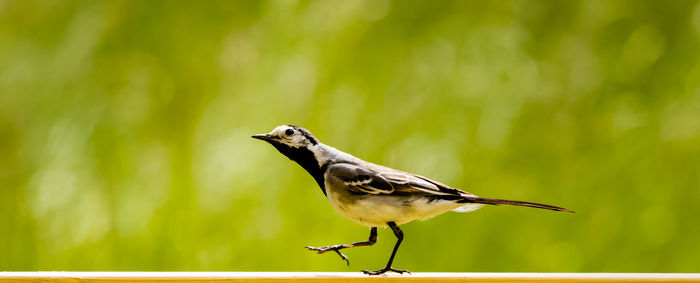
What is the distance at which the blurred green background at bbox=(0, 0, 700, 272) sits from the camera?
74.1 inches

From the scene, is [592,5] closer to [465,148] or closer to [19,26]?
[465,148]

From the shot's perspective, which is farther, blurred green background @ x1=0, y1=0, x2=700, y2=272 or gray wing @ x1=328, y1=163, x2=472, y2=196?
blurred green background @ x1=0, y1=0, x2=700, y2=272

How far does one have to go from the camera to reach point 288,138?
4.58 ft

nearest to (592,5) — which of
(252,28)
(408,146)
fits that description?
(408,146)

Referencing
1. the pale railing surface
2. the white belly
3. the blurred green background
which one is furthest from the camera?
the blurred green background

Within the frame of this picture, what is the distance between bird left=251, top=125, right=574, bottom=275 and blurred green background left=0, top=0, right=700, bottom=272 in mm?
523

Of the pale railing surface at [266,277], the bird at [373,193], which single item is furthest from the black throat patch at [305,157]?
the pale railing surface at [266,277]

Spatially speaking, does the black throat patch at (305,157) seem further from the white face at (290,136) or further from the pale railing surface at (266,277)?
the pale railing surface at (266,277)

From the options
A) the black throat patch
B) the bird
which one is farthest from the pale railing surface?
the black throat patch

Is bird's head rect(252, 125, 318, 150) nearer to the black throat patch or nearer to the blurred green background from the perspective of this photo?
the black throat patch

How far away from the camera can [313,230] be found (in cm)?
191

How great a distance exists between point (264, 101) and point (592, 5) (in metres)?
1.12

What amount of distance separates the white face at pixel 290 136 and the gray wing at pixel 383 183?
9 cm

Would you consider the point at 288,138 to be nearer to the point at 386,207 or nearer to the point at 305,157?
the point at 305,157
